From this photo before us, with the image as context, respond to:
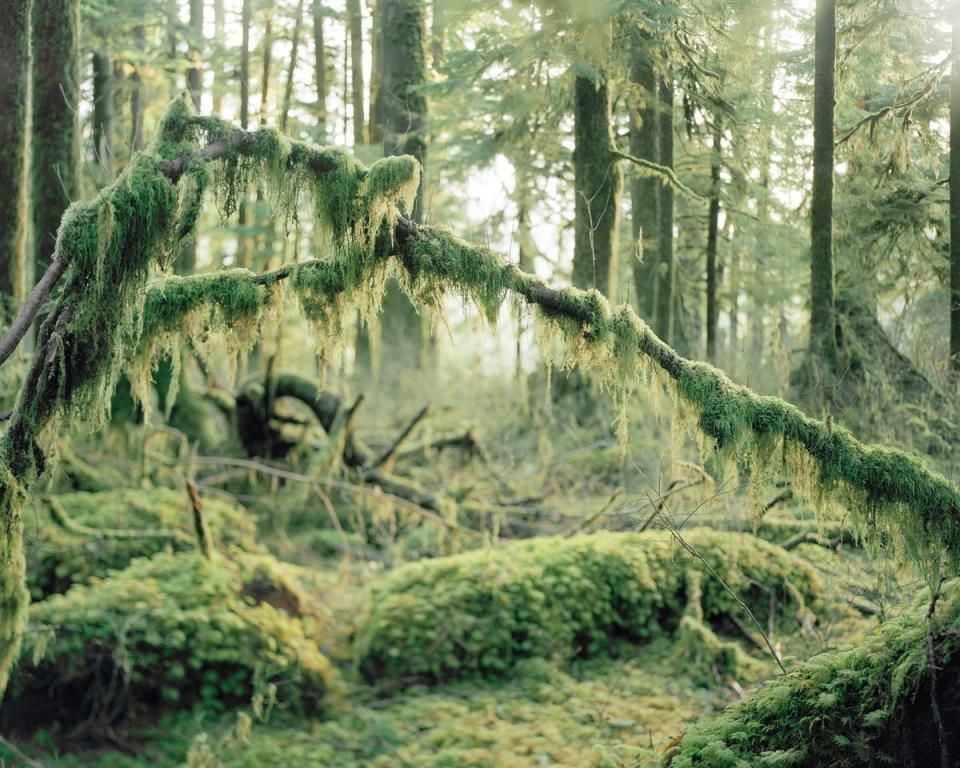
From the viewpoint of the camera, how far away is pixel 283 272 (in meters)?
5.11

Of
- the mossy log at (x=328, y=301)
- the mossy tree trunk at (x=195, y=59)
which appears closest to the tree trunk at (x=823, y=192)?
the mossy log at (x=328, y=301)

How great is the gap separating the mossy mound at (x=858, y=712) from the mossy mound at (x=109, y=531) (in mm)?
5640

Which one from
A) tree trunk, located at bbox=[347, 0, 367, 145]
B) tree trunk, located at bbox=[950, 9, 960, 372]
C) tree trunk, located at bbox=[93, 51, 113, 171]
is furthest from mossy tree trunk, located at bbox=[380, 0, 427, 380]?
tree trunk, located at bbox=[950, 9, 960, 372]

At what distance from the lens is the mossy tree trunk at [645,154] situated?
1126cm

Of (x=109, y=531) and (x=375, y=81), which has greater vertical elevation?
(x=375, y=81)

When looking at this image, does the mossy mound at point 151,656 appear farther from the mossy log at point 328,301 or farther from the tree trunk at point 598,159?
the tree trunk at point 598,159

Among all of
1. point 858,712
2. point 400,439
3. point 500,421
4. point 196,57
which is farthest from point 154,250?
point 196,57

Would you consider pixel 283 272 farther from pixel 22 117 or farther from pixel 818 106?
pixel 818 106

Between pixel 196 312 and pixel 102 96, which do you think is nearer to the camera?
pixel 196 312

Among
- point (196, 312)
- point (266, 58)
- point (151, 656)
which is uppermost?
point (266, 58)

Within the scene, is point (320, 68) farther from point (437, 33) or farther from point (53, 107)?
point (53, 107)

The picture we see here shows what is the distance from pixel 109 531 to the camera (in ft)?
26.7

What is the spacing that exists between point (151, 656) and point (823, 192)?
29.1 feet

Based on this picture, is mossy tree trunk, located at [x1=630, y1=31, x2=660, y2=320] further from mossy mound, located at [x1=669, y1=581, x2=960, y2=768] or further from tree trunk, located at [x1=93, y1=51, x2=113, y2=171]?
tree trunk, located at [x1=93, y1=51, x2=113, y2=171]
